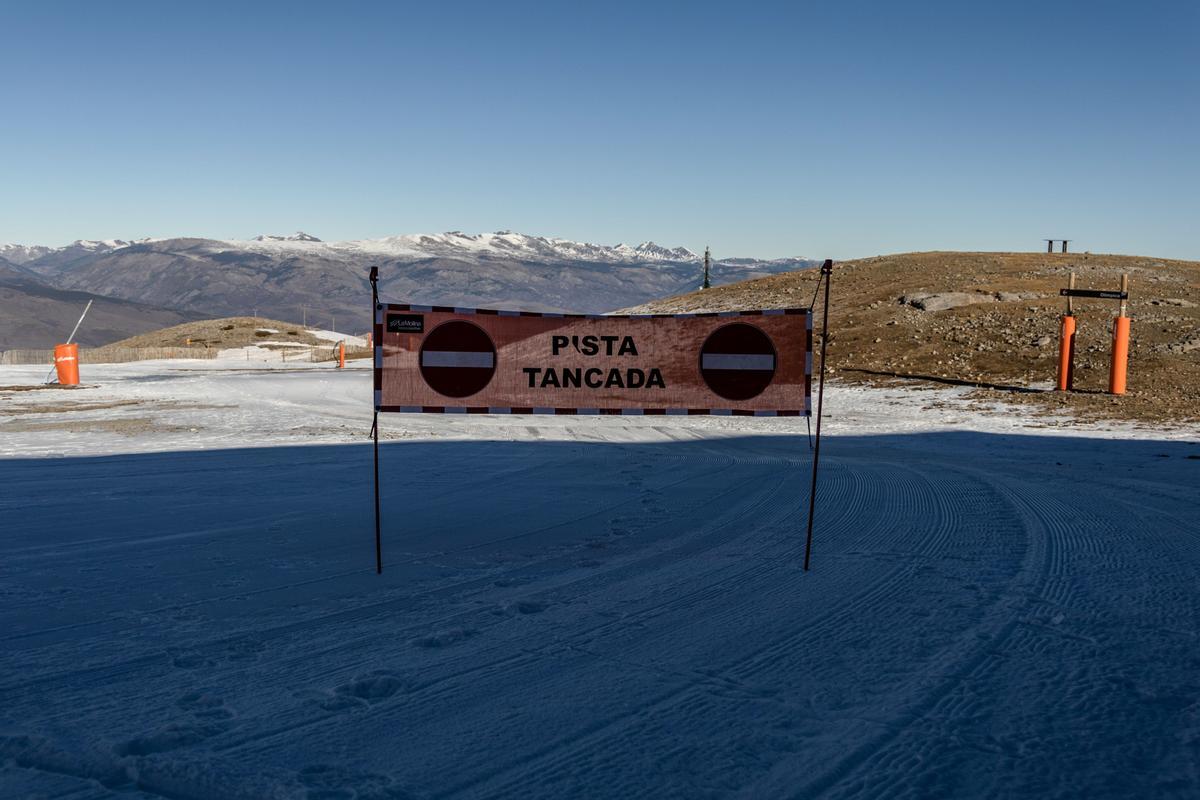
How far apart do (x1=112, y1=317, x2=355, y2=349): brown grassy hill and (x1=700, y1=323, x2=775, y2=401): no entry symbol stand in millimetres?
61828

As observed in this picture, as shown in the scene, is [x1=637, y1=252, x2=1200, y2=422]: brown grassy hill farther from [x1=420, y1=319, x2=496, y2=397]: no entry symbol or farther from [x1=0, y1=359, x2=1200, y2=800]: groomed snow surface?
[x1=420, y1=319, x2=496, y2=397]: no entry symbol

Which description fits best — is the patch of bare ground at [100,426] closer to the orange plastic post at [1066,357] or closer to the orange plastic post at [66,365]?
the orange plastic post at [66,365]

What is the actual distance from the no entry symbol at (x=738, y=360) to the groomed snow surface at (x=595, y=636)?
48.8 inches

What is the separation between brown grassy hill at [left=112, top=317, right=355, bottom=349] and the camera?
67.1m

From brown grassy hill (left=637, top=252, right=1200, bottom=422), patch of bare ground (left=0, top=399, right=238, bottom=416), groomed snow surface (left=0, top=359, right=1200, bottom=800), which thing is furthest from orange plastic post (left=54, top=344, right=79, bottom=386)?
brown grassy hill (left=637, top=252, right=1200, bottom=422)

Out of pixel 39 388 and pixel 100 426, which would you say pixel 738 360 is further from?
pixel 39 388

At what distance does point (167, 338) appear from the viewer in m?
73.1

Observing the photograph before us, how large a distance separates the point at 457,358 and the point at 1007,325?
87.4 ft

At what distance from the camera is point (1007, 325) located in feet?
95.0

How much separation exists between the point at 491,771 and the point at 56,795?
150cm

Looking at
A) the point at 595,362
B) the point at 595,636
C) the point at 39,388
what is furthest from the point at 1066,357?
the point at 39,388

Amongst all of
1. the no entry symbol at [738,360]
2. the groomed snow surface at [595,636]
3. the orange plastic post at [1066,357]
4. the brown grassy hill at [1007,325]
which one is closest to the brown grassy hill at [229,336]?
the brown grassy hill at [1007,325]

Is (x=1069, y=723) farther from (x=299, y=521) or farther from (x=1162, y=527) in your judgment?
(x=299, y=521)

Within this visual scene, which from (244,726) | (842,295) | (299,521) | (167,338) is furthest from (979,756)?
(167,338)
